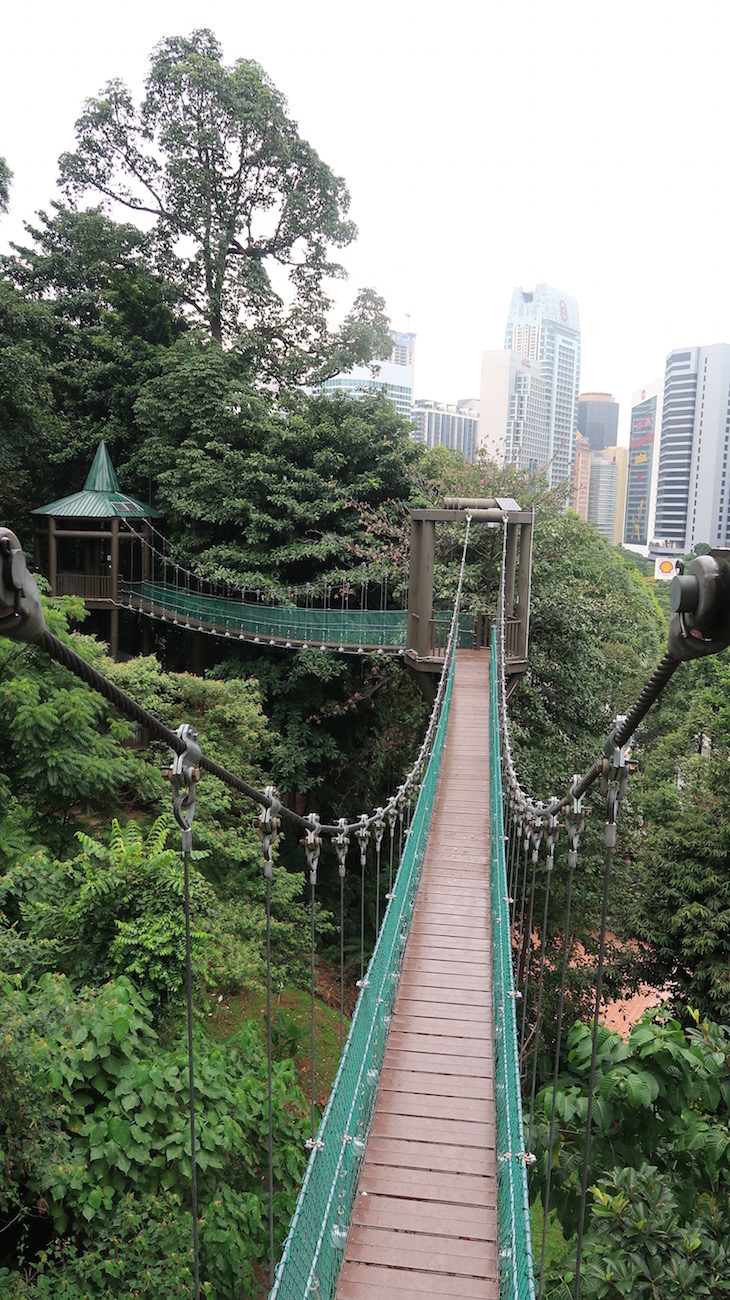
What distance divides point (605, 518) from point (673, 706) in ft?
161

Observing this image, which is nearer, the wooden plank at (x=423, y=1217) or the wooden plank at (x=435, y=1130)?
the wooden plank at (x=423, y=1217)

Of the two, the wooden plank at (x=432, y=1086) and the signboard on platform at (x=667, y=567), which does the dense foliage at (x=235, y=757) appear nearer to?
the wooden plank at (x=432, y=1086)

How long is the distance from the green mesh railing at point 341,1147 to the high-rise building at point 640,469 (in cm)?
5739

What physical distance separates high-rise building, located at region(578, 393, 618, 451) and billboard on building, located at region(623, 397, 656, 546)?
835 inches

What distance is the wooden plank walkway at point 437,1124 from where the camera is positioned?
96.7 inches

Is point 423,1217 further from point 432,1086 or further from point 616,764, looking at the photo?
point 616,764

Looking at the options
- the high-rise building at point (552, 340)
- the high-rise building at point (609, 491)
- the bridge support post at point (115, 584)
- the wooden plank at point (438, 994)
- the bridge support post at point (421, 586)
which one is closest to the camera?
the wooden plank at point (438, 994)

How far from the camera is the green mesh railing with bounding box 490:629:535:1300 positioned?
2160 mm

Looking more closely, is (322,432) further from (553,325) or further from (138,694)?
(553,325)

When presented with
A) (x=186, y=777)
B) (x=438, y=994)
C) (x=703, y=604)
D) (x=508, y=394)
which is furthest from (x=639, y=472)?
(x=703, y=604)

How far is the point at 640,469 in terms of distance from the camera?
62.0 metres

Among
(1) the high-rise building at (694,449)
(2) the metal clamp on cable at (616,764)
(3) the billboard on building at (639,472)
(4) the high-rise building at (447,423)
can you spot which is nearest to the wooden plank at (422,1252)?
(2) the metal clamp on cable at (616,764)

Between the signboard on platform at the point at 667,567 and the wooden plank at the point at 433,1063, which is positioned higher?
the signboard on platform at the point at 667,567

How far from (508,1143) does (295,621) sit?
8336mm
